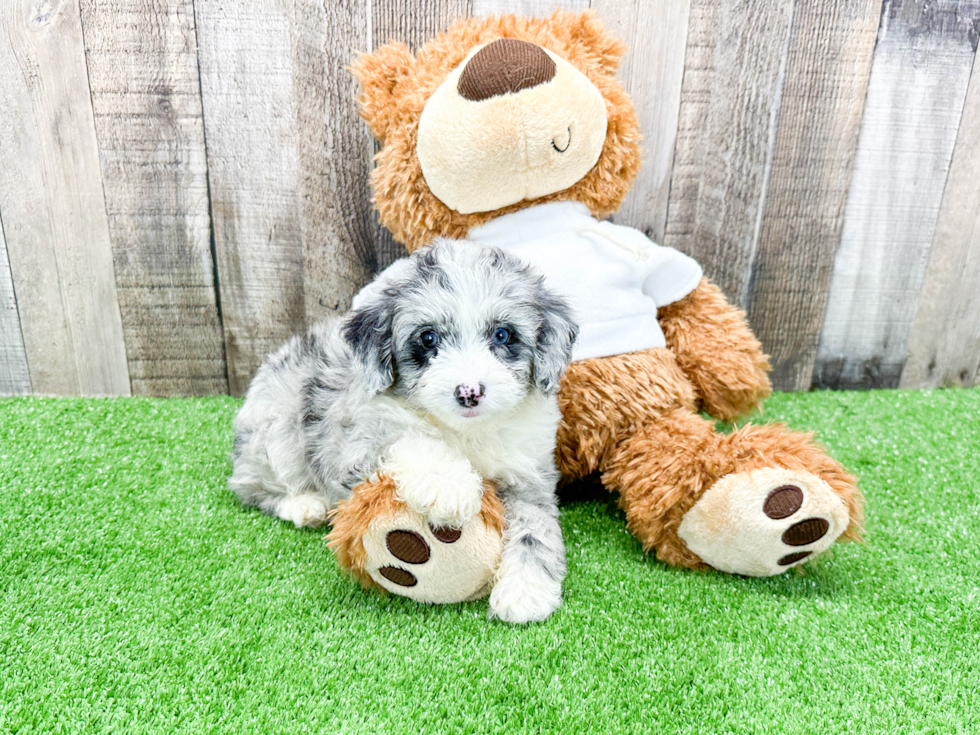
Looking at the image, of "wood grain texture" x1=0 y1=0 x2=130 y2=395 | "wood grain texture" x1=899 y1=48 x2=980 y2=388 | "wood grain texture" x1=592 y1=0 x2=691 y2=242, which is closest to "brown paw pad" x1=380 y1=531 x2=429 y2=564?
"wood grain texture" x1=592 y1=0 x2=691 y2=242

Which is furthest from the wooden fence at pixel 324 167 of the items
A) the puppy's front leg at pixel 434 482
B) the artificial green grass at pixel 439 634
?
the puppy's front leg at pixel 434 482

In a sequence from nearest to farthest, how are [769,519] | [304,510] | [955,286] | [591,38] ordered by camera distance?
[769,519], [304,510], [591,38], [955,286]

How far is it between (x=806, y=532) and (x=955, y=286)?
2.05 m

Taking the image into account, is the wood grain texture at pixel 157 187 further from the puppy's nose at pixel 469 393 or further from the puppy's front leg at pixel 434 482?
the puppy's nose at pixel 469 393

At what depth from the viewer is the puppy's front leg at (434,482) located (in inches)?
61.5

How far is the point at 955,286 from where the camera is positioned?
3.05 meters

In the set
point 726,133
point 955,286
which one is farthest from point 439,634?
point 955,286

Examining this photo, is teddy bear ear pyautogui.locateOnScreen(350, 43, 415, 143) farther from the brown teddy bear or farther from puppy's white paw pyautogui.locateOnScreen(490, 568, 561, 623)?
puppy's white paw pyautogui.locateOnScreen(490, 568, 561, 623)

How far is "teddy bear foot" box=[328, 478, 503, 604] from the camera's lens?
1.61 m

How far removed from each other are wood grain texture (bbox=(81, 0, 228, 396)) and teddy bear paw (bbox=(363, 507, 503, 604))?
1.66m

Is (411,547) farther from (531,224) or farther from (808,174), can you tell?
(808,174)

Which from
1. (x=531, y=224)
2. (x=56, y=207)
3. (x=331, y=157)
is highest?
(x=331, y=157)

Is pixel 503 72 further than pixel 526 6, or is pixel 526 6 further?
pixel 526 6

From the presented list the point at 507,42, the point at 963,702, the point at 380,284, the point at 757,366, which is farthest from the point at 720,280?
the point at 963,702
